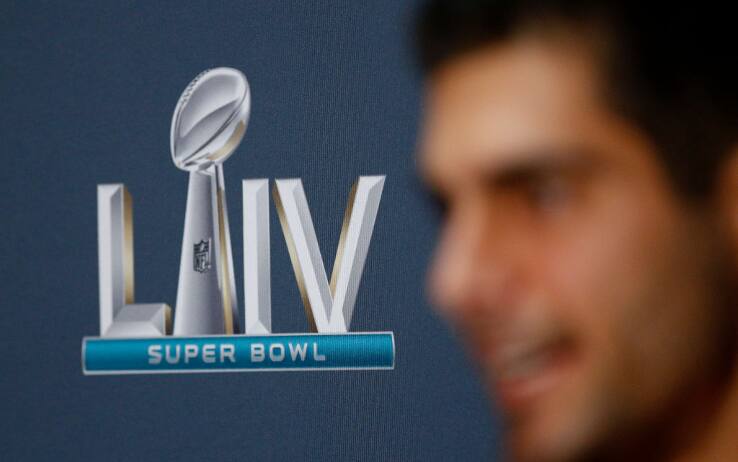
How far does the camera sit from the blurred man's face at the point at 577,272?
35 centimetres

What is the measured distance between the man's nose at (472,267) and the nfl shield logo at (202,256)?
130 centimetres

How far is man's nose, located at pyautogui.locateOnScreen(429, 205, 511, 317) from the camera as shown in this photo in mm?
349

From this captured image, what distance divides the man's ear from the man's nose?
11 cm

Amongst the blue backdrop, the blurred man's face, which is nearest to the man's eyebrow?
the blurred man's face

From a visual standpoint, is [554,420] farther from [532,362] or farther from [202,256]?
[202,256]

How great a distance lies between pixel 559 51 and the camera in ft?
1.20

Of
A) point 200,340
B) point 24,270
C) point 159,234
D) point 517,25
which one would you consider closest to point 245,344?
point 200,340

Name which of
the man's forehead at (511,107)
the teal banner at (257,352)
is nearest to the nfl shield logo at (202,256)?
the teal banner at (257,352)

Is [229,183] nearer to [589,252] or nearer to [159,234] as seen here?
[159,234]

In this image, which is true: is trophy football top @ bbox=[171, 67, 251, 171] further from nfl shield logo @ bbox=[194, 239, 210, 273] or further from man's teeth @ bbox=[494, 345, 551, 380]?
man's teeth @ bbox=[494, 345, 551, 380]

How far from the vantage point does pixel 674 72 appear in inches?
14.1

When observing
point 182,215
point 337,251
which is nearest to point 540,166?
point 337,251

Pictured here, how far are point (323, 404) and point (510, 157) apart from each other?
55.1 inches

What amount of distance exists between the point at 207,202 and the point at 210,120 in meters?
0.17
